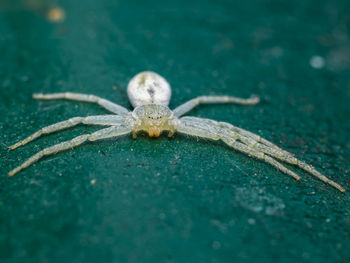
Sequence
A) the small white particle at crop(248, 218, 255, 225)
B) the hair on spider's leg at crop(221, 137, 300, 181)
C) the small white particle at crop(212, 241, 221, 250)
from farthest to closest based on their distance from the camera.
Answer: the hair on spider's leg at crop(221, 137, 300, 181) → the small white particle at crop(248, 218, 255, 225) → the small white particle at crop(212, 241, 221, 250)

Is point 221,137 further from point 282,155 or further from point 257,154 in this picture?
point 282,155

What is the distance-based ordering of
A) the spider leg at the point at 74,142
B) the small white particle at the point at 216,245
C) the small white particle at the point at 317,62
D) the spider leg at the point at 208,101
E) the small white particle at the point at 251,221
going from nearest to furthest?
the small white particle at the point at 216,245, the small white particle at the point at 251,221, the spider leg at the point at 74,142, the spider leg at the point at 208,101, the small white particle at the point at 317,62

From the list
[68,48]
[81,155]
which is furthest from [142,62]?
[81,155]

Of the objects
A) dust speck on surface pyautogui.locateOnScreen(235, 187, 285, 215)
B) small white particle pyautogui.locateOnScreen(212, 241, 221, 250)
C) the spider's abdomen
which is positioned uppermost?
the spider's abdomen

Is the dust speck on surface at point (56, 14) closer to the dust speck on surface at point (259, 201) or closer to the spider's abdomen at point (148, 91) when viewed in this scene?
the spider's abdomen at point (148, 91)

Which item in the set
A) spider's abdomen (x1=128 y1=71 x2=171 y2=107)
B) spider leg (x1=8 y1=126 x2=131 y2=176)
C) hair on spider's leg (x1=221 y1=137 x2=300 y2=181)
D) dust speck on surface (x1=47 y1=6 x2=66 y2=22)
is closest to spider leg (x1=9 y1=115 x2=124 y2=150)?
spider leg (x1=8 y1=126 x2=131 y2=176)

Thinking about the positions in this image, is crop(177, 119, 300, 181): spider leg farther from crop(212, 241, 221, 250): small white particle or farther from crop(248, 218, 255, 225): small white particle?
crop(212, 241, 221, 250): small white particle

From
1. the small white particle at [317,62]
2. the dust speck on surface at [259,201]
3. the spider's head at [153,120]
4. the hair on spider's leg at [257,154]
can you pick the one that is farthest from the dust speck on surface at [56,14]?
the dust speck on surface at [259,201]
